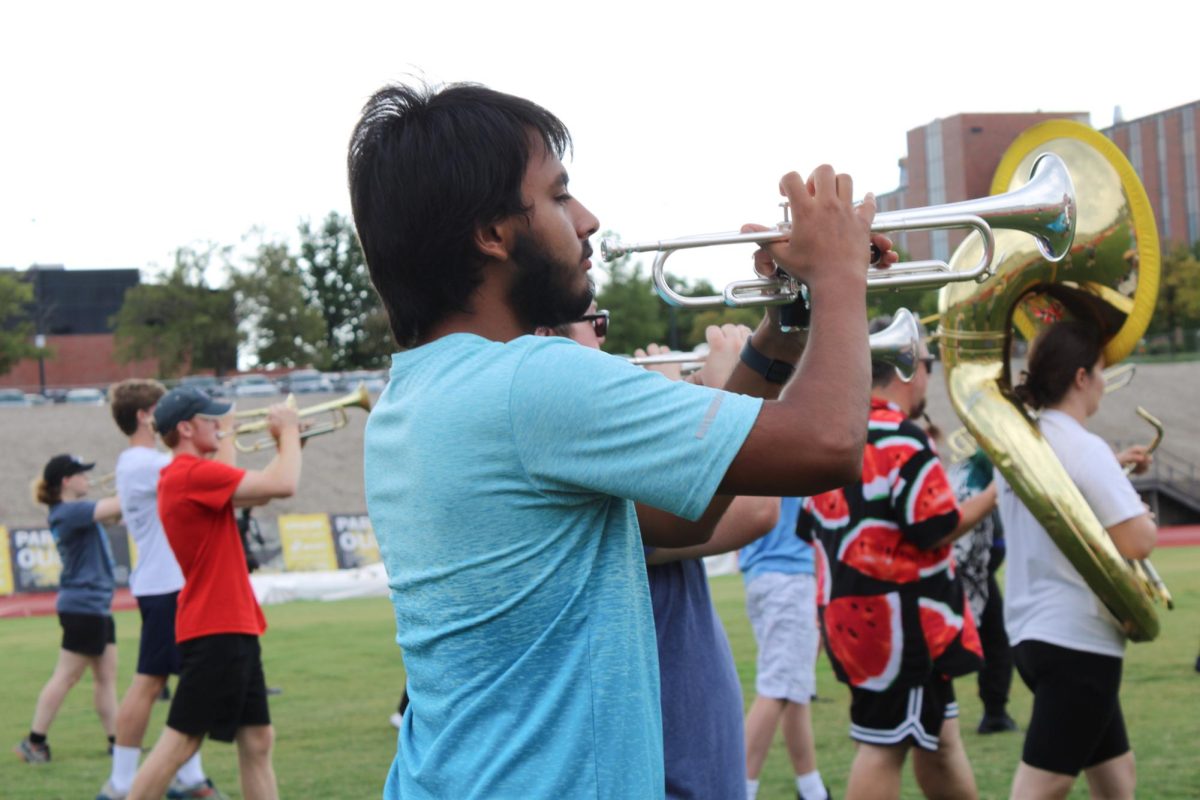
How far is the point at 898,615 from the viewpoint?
189 inches

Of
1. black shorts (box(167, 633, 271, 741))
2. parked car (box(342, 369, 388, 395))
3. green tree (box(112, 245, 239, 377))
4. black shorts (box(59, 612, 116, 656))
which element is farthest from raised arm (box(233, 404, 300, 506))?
green tree (box(112, 245, 239, 377))

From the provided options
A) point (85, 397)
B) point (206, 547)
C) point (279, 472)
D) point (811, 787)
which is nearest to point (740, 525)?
point (279, 472)

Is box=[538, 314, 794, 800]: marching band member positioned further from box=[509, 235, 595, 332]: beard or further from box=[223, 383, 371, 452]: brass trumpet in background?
box=[223, 383, 371, 452]: brass trumpet in background

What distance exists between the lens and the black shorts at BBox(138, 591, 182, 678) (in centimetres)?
690

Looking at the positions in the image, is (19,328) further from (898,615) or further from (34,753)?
(898,615)

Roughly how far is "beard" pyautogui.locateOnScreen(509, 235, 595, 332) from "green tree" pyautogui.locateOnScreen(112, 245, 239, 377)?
182ft

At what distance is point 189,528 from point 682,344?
187 feet

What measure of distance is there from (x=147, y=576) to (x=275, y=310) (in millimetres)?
51833

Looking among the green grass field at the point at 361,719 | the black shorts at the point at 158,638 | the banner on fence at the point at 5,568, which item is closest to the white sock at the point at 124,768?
the black shorts at the point at 158,638

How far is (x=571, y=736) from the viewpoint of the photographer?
1947mm

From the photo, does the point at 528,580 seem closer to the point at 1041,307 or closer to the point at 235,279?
the point at 1041,307

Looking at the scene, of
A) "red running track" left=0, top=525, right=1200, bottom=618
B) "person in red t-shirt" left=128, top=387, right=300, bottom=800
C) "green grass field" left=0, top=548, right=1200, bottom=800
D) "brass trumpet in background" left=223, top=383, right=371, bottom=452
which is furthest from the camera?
"red running track" left=0, top=525, right=1200, bottom=618

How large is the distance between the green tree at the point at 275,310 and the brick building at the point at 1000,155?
1048 inches

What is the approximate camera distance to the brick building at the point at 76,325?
224 feet
